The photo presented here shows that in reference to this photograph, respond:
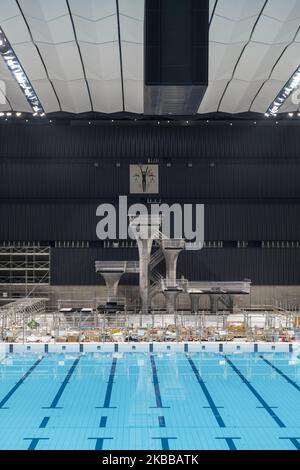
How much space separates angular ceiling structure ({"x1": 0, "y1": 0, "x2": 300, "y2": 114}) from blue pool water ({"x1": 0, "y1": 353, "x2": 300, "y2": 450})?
1266cm

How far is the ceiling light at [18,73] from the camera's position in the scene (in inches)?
962

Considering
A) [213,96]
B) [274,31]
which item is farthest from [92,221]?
[274,31]

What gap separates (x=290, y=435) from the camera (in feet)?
35.2

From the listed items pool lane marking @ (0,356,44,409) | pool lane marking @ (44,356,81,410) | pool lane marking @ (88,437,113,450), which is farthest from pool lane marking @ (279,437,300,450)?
pool lane marking @ (0,356,44,409)

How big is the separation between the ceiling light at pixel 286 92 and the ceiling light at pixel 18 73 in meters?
12.4

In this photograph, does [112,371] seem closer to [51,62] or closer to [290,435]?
[290,435]

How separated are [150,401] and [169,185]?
70.9 feet

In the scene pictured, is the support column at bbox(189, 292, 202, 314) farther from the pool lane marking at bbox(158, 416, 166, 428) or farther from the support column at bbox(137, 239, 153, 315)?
the pool lane marking at bbox(158, 416, 166, 428)

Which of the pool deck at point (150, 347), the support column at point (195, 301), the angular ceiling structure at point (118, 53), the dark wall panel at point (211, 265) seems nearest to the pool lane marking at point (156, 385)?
the pool deck at point (150, 347)

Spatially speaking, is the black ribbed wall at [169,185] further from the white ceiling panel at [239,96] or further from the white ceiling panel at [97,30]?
the white ceiling panel at [97,30]

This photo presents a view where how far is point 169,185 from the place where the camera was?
110 ft

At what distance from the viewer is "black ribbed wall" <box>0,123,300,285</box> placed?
109 feet

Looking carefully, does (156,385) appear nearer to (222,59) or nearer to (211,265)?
(222,59)
